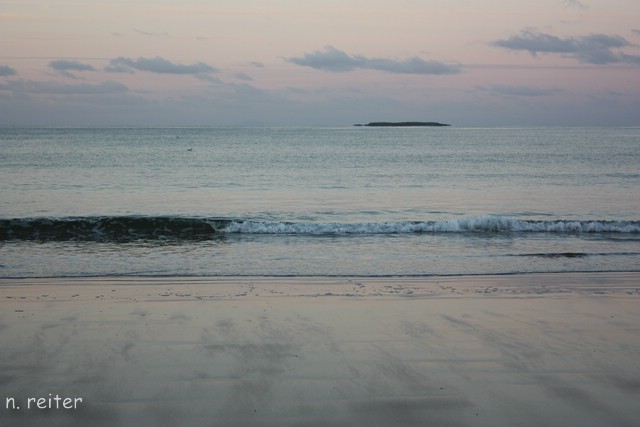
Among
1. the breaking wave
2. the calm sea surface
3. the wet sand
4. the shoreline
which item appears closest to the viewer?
the wet sand

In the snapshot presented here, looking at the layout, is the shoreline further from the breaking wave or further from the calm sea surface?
the breaking wave

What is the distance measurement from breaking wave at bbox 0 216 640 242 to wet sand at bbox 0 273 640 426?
809 cm

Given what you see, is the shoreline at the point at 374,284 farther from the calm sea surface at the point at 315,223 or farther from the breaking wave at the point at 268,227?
the breaking wave at the point at 268,227

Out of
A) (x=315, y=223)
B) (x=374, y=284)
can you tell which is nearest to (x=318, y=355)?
(x=374, y=284)

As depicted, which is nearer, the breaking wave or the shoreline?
the shoreline

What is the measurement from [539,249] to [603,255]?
1.59 meters

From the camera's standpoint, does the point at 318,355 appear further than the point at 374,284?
No

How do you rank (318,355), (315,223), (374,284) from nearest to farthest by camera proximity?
(318,355) < (374,284) < (315,223)

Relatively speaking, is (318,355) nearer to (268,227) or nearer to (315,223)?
(268,227)

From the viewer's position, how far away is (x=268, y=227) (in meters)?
19.0

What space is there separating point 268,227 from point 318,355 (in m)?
12.3

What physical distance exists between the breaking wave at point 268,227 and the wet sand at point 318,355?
809 centimetres

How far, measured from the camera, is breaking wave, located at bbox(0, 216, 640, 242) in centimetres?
1855

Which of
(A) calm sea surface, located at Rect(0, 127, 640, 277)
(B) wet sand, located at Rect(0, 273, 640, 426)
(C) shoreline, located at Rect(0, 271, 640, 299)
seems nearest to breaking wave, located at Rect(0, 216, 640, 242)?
(A) calm sea surface, located at Rect(0, 127, 640, 277)
